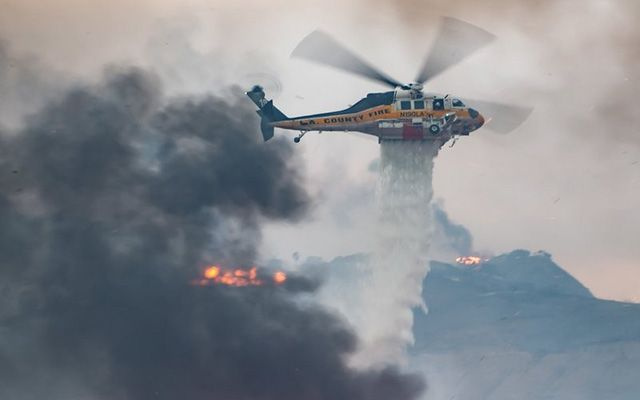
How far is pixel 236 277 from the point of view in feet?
348

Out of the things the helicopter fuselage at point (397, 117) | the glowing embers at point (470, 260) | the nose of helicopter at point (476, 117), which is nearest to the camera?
the helicopter fuselage at point (397, 117)

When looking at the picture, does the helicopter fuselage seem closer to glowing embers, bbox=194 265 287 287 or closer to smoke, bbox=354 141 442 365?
smoke, bbox=354 141 442 365

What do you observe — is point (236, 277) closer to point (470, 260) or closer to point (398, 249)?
point (398, 249)

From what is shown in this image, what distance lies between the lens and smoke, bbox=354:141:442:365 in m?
103

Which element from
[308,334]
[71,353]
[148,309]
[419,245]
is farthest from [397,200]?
[71,353]

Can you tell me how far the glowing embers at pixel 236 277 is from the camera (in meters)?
105

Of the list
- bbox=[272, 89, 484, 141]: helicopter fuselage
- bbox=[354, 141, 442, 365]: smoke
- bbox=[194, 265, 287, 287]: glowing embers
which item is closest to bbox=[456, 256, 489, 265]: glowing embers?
bbox=[354, 141, 442, 365]: smoke

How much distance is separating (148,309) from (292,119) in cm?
1960

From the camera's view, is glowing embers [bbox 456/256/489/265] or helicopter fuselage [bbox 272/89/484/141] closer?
helicopter fuselage [bbox 272/89/484/141]

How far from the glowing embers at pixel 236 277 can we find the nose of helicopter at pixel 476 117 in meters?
21.5

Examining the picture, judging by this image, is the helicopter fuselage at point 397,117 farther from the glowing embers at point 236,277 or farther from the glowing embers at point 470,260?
the glowing embers at point 470,260

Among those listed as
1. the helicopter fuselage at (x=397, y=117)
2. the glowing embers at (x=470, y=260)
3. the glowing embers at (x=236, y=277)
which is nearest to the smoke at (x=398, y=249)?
the helicopter fuselage at (x=397, y=117)

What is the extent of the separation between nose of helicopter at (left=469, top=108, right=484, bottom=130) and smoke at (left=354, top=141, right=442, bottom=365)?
135 inches

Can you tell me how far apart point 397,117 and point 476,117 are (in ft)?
22.4
